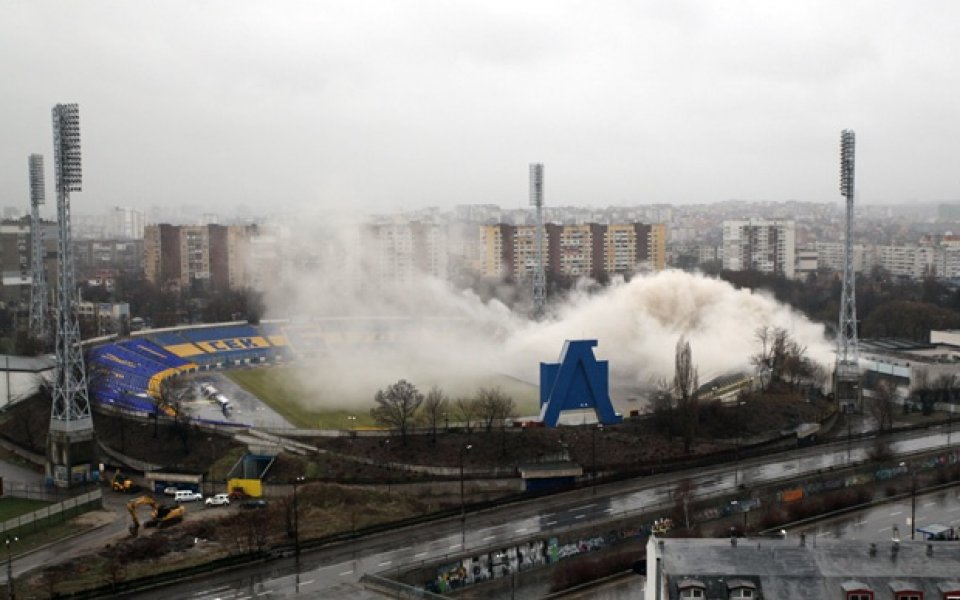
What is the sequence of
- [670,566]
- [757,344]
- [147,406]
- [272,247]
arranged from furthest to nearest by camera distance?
[272,247]
[757,344]
[147,406]
[670,566]

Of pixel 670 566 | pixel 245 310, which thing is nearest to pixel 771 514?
pixel 670 566

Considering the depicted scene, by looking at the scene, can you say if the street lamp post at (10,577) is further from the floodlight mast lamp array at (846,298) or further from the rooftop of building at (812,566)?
the floodlight mast lamp array at (846,298)

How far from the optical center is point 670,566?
13273 mm

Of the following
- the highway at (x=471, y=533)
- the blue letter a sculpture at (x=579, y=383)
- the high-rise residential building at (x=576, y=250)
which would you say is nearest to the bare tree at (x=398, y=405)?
the blue letter a sculpture at (x=579, y=383)

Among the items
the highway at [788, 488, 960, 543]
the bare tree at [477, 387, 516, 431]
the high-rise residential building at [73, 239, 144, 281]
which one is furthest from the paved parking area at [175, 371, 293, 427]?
the high-rise residential building at [73, 239, 144, 281]

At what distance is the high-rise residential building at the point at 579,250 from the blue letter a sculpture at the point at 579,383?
47434 mm

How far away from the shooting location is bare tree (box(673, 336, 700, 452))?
91.2 ft

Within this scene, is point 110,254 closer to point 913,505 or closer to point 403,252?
point 403,252

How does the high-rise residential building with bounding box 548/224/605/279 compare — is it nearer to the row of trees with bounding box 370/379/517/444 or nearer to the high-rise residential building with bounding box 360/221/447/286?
the high-rise residential building with bounding box 360/221/447/286

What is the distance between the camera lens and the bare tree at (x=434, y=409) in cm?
2784

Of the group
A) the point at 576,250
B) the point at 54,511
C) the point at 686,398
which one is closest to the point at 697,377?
the point at 686,398

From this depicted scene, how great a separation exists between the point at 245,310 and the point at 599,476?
34.7m

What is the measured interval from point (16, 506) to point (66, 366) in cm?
394

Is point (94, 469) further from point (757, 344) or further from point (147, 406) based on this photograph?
point (757, 344)
